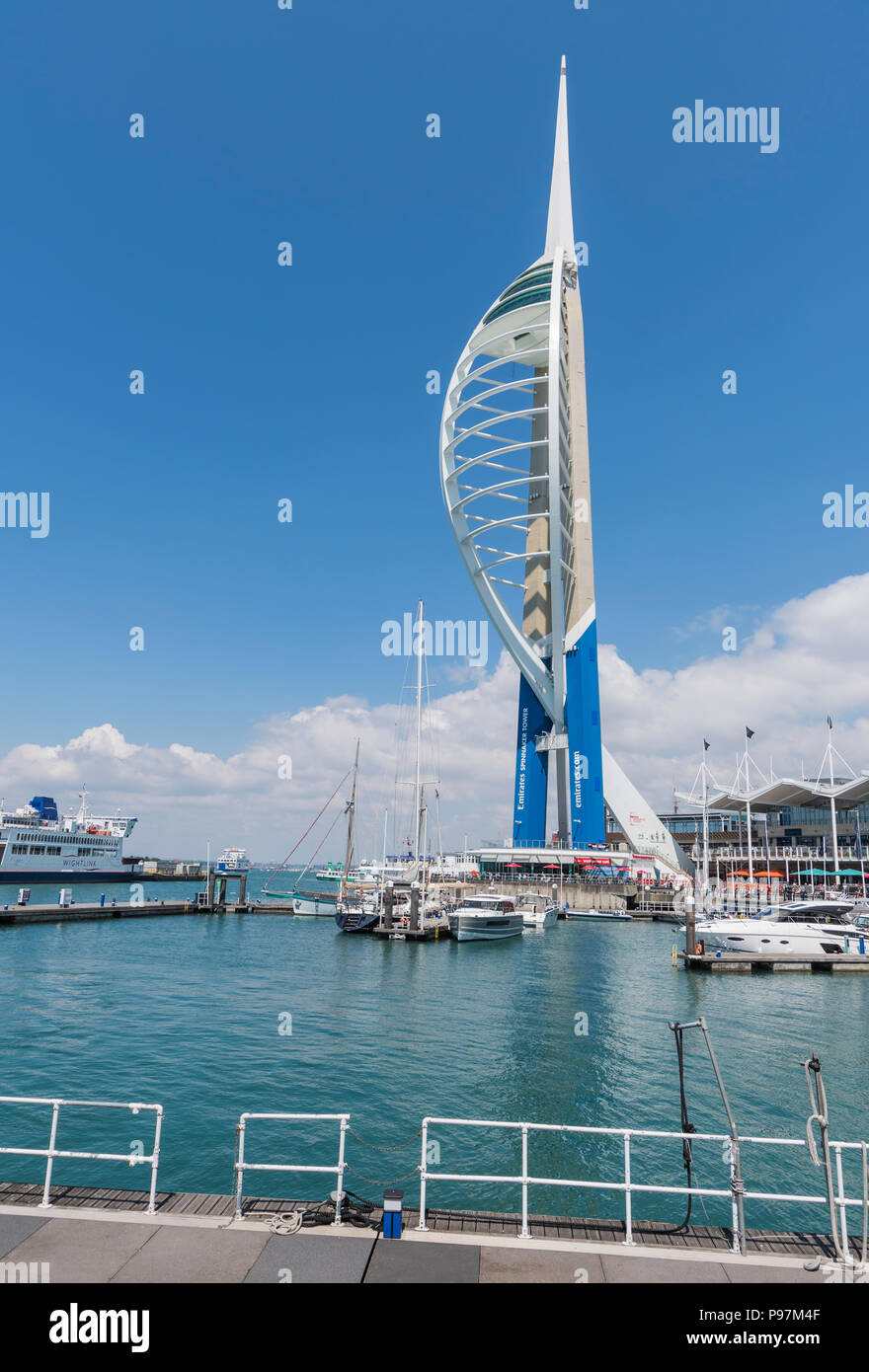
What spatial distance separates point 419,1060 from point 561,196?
105209mm

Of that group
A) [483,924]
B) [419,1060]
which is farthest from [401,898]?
[419,1060]

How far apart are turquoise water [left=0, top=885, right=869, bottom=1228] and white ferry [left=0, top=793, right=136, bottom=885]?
57.4 metres

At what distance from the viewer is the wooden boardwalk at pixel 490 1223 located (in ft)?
24.4

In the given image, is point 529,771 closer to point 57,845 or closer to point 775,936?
point 775,936

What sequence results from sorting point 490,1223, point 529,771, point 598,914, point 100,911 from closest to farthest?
point 490,1223 → point 100,911 → point 598,914 → point 529,771

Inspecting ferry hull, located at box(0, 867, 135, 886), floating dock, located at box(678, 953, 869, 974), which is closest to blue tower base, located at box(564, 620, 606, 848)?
floating dock, located at box(678, 953, 869, 974)

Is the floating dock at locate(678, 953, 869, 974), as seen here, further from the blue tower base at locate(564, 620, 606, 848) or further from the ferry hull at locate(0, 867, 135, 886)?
→ the ferry hull at locate(0, 867, 135, 886)

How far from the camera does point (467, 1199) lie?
12359 millimetres

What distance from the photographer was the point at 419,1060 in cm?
2069

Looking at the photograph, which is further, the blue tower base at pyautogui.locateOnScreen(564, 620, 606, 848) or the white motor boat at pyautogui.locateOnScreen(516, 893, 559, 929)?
the blue tower base at pyautogui.locateOnScreen(564, 620, 606, 848)

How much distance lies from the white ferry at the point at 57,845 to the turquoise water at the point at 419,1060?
57.4 m

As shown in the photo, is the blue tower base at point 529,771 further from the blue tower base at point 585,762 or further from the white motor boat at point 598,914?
the white motor boat at point 598,914

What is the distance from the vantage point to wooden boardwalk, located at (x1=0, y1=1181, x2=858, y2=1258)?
745 centimetres

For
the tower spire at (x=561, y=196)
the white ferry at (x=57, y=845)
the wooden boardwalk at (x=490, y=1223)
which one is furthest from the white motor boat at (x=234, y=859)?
the wooden boardwalk at (x=490, y=1223)
